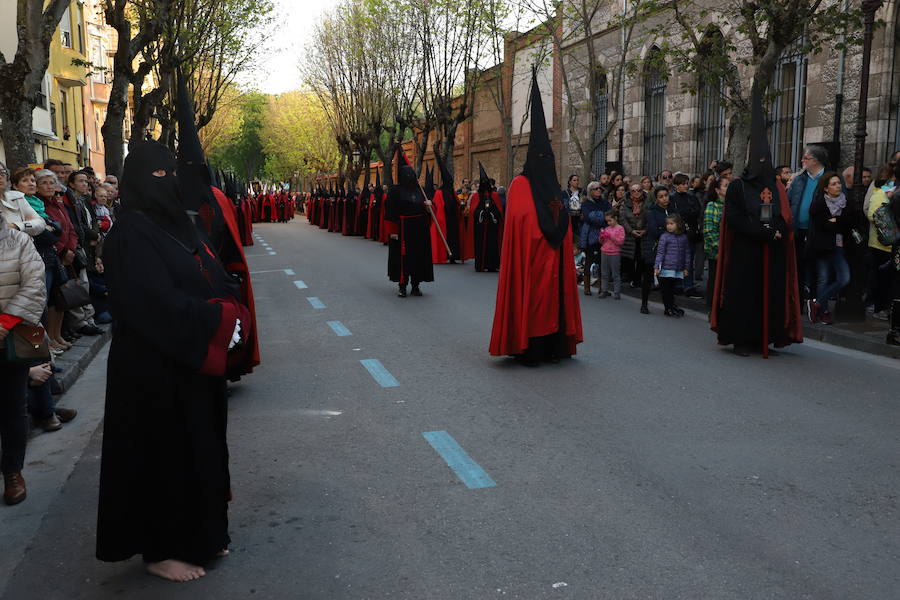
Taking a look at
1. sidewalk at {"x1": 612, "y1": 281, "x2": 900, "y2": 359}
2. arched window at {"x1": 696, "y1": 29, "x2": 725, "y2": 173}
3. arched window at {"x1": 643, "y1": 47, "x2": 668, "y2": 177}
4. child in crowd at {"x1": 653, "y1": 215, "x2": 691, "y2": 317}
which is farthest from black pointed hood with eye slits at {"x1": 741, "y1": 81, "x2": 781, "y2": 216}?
arched window at {"x1": 643, "y1": 47, "x2": 668, "y2": 177}

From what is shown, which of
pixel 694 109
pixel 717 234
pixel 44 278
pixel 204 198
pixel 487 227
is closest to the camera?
pixel 44 278

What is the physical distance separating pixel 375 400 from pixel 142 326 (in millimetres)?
3459

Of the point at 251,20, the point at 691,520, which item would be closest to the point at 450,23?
the point at 251,20

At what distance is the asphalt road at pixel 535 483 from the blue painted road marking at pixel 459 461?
0.07 feet

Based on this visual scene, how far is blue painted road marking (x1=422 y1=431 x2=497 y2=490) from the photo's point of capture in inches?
189

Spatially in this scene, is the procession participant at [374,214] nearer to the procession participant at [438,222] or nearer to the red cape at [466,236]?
the procession participant at [438,222]

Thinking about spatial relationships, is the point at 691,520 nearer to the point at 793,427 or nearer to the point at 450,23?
the point at 793,427

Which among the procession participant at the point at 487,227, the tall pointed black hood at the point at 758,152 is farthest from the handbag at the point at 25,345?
the procession participant at the point at 487,227

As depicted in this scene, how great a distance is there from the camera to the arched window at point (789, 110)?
1912 centimetres

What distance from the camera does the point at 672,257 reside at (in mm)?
11133

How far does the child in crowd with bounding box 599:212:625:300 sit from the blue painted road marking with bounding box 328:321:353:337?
421 centimetres

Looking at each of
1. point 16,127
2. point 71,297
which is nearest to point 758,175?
point 71,297

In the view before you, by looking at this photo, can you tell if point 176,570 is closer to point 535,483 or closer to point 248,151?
point 535,483

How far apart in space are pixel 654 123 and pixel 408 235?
15.2 m
